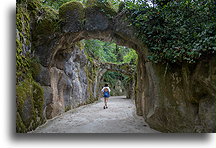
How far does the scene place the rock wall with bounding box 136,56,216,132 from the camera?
7.21 feet

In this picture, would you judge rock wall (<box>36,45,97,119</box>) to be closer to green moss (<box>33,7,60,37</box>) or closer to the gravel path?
the gravel path

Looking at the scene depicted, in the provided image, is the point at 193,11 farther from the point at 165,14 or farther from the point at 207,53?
the point at 207,53

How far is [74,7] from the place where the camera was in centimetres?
357

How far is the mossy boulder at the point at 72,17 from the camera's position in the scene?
11.6ft

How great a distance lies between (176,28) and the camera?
2.45 meters

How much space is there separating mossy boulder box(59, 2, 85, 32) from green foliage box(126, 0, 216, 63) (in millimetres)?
1208

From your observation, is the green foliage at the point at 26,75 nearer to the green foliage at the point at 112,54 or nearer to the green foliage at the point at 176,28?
the green foliage at the point at 176,28

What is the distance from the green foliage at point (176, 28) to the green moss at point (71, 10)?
3.88ft

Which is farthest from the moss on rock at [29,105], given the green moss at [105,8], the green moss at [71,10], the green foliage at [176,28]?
the green foliage at [176,28]

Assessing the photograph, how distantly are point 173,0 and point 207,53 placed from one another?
43.5 inches

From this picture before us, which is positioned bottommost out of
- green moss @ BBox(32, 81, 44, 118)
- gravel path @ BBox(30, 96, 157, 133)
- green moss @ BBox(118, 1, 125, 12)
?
gravel path @ BBox(30, 96, 157, 133)

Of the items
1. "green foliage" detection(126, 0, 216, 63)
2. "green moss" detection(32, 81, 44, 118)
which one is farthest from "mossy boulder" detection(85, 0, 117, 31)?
"green moss" detection(32, 81, 44, 118)

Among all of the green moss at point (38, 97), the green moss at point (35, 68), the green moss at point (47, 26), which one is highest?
the green moss at point (47, 26)

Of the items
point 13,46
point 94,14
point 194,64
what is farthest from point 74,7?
point 194,64
